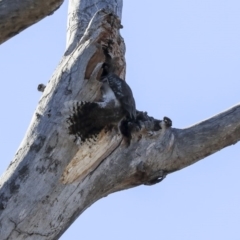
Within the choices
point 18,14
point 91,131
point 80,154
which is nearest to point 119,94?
point 91,131

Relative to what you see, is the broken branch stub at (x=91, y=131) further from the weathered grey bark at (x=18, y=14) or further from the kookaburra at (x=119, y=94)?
the weathered grey bark at (x=18, y=14)

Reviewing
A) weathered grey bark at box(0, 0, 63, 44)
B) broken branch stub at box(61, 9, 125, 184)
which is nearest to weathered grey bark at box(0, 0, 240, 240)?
broken branch stub at box(61, 9, 125, 184)

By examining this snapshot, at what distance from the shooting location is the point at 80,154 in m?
3.16

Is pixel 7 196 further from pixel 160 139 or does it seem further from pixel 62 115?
pixel 160 139

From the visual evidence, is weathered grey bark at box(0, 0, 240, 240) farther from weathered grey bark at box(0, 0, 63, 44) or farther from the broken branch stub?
weathered grey bark at box(0, 0, 63, 44)

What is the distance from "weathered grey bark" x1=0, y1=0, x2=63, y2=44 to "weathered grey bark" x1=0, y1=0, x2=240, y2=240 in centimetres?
68

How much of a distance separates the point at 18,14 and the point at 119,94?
2.87ft

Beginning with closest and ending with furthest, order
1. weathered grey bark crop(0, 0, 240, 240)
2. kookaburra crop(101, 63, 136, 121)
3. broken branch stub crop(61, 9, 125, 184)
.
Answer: weathered grey bark crop(0, 0, 240, 240) < broken branch stub crop(61, 9, 125, 184) < kookaburra crop(101, 63, 136, 121)

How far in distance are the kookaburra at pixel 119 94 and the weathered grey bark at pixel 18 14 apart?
77 centimetres

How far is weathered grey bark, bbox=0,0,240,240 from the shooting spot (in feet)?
9.82

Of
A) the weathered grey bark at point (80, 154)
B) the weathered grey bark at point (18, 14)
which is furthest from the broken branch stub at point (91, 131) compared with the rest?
the weathered grey bark at point (18, 14)

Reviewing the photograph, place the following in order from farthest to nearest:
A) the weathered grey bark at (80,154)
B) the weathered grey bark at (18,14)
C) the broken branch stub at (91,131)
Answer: the broken branch stub at (91,131)
the weathered grey bark at (80,154)
the weathered grey bark at (18,14)

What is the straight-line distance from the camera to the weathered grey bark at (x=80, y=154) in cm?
299

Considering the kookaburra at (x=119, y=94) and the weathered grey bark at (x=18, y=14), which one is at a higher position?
the kookaburra at (x=119, y=94)
